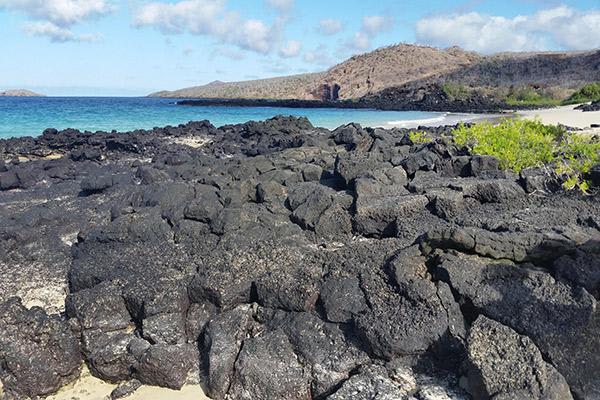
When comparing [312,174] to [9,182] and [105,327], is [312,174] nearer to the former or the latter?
[105,327]

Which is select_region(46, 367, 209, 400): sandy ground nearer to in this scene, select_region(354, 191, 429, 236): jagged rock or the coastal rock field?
the coastal rock field

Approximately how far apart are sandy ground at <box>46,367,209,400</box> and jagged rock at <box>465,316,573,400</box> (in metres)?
2.33

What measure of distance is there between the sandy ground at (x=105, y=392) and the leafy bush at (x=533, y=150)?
18.3ft

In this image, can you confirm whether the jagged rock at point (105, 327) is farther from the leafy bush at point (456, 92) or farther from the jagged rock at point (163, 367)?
the leafy bush at point (456, 92)

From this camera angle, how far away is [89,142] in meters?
20.6

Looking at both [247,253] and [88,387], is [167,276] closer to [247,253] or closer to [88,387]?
[247,253]

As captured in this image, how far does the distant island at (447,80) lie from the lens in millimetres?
54688

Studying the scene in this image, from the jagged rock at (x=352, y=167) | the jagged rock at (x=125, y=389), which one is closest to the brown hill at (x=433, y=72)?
the jagged rock at (x=352, y=167)

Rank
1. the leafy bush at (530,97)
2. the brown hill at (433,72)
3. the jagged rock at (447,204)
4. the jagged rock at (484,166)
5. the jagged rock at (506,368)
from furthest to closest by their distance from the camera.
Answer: the brown hill at (433,72) → the leafy bush at (530,97) → the jagged rock at (484,166) → the jagged rock at (447,204) → the jagged rock at (506,368)

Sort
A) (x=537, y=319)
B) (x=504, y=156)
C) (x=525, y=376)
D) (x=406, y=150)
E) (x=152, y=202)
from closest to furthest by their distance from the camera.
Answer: (x=525, y=376) < (x=537, y=319) < (x=152, y=202) < (x=504, y=156) < (x=406, y=150)

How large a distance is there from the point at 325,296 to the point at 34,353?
2741mm

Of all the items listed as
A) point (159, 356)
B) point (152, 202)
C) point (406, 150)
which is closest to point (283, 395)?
point (159, 356)

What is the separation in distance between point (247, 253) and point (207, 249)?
0.69 m

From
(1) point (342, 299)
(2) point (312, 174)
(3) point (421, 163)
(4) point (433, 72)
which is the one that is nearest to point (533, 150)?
(3) point (421, 163)
